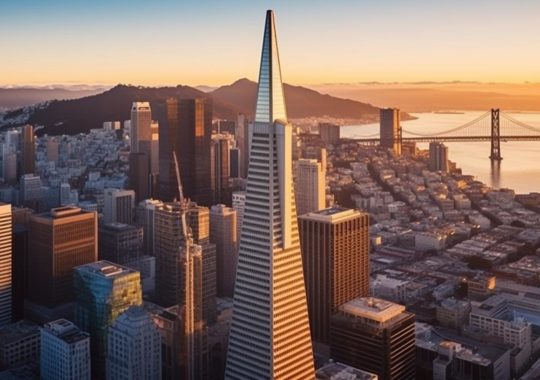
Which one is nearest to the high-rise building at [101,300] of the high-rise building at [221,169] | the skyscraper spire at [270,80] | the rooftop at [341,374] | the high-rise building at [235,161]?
the rooftop at [341,374]

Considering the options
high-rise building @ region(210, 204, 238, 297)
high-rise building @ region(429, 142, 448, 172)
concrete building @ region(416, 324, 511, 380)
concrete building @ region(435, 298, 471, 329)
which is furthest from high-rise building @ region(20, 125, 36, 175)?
concrete building @ region(416, 324, 511, 380)

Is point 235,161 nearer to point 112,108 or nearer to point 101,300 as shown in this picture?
point 112,108

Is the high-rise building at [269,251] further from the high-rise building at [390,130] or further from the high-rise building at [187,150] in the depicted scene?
the high-rise building at [390,130]

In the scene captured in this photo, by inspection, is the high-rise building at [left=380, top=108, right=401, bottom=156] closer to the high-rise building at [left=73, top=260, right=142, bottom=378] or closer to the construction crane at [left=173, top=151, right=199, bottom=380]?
the high-rise building at [left=73, top=260, right=142, bottom=378]

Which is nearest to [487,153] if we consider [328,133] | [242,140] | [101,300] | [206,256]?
[328,133]

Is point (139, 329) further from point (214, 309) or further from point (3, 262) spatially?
point (3, 262)

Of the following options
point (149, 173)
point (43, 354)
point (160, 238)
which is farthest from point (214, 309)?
point (149, 173)
